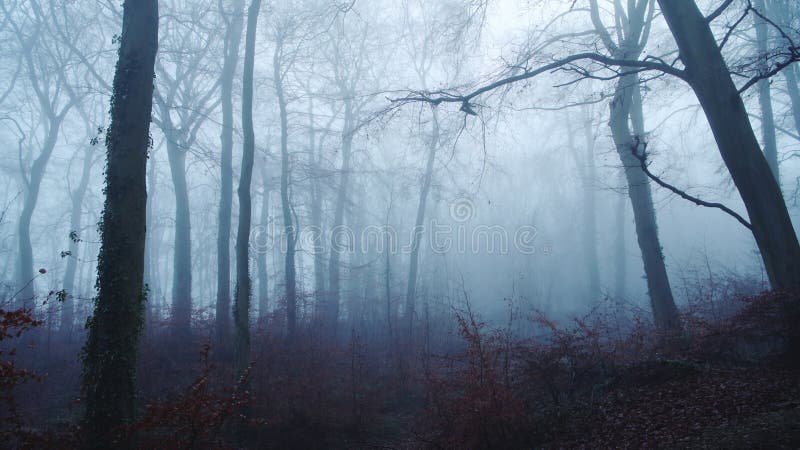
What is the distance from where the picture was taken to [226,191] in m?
14.7

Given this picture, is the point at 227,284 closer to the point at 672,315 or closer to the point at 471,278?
the point at 672,315

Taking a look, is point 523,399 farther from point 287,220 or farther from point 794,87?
point 794,87

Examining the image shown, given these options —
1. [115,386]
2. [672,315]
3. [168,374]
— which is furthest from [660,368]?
[168,374]

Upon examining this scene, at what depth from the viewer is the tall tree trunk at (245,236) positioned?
334 inches

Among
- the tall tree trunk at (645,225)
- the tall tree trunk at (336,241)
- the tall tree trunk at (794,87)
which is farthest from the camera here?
the tall tree trunk at (336,241)

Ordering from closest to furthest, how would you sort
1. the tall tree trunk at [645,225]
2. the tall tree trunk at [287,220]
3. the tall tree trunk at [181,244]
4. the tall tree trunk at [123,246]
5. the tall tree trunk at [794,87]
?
the tall tree trunk at [123,246], the tall tree trunk at [645,225], the tall tree trunk at [287,220], the tall tree trunk at [181,244], the tall tree trunk at [794,87]

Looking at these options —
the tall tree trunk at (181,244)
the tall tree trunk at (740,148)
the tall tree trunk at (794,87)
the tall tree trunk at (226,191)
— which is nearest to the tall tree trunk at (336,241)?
the tall tree trunk at (226,191)

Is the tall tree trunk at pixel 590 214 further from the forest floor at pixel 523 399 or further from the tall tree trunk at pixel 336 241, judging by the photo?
the forest floor at pixel 523 399

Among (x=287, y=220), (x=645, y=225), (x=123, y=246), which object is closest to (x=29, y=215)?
(x=287, y=220)

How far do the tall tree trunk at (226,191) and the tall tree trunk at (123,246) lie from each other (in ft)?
21.3

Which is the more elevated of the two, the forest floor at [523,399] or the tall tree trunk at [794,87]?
the tall tree trunk at [794,87]

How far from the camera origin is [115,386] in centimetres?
543

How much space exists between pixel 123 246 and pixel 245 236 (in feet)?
10.9

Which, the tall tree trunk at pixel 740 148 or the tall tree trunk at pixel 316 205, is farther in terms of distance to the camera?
the tall tree trunk at pixel 316 205
